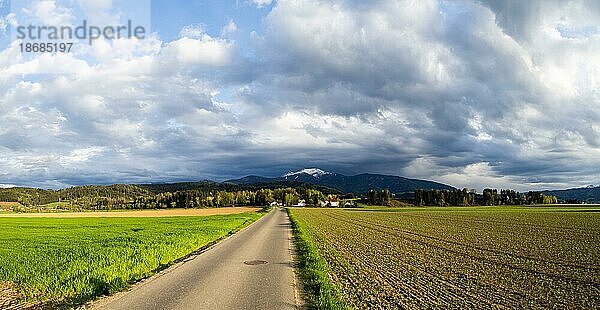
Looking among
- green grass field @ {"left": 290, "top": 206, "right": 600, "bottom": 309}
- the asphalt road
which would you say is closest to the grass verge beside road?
green grass field @ {"left": 290, "top": 206, "right": 600, "bottom": 309}

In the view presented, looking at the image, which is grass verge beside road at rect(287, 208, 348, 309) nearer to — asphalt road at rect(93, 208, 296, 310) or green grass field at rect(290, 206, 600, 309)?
green grass field at rect(290, 206, 600, 309)

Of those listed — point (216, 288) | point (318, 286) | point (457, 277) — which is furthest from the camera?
point (457, 277)

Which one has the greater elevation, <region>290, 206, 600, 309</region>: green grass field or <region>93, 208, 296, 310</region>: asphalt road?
<region>93, 208, 296, 310</region>: asphalt road

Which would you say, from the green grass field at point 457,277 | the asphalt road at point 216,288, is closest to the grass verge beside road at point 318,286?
the green grass field at point 457,277

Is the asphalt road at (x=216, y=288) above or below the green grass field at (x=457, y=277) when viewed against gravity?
above

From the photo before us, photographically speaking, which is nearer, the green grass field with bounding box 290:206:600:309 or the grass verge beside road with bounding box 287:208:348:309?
the grass verge beside road with bounding box 287:208:348:309

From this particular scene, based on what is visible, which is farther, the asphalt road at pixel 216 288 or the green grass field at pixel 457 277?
the green grass field at pixel 457 277

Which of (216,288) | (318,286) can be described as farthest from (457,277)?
(216,288)

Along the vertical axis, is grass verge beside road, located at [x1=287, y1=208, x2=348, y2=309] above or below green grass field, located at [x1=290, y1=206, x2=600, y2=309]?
above

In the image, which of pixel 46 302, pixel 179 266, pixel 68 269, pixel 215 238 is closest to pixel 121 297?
pixel 46 302

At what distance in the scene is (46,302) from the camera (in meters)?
12.5

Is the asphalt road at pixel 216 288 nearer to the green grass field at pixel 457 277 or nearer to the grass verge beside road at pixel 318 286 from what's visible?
the grass verge beside road at pixel 318 286

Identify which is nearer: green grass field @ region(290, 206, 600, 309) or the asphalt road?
the asphalt road

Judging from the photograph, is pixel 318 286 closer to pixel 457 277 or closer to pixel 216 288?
pixel 216 288
